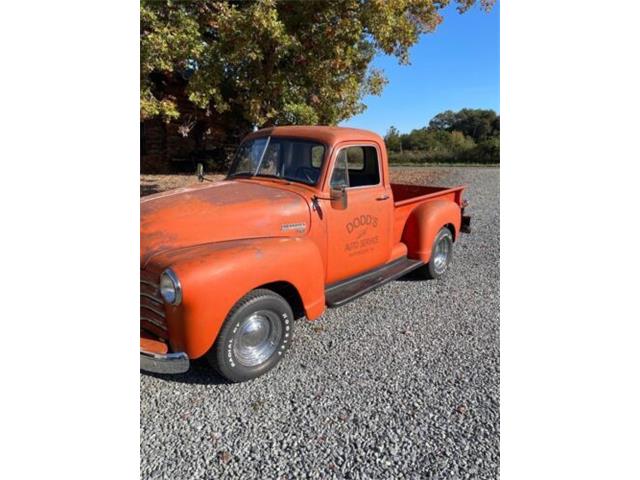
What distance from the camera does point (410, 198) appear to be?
16.2 feet

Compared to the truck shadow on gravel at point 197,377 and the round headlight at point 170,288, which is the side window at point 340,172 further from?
the truck shadow on gravel at point 197,377

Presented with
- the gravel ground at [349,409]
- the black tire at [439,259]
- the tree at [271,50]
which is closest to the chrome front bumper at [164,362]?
the gravel ground at [349,409]

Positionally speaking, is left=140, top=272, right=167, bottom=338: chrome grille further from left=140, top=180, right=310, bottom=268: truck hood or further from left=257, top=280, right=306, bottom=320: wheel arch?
left=257, top=280, right=306, bottom=320: wheel arch

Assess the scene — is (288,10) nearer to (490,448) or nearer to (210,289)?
(210,289)

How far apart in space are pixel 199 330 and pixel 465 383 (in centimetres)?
181

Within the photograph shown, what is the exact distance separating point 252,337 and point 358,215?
1.48m

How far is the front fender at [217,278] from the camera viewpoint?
2.10m

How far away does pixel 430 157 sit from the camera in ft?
65.6

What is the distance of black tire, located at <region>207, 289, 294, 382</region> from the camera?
2.32 meters

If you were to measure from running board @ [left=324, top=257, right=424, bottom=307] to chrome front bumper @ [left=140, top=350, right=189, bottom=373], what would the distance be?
4.06 feet

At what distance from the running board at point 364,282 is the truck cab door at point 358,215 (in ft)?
0.21

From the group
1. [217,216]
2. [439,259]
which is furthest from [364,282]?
[439,259]

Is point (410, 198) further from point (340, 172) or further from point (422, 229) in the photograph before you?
point (340, 172)

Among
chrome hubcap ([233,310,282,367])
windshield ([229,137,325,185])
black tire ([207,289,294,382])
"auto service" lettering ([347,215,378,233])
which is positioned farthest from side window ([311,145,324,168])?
chrome hubcap ([233,310,282,367])
